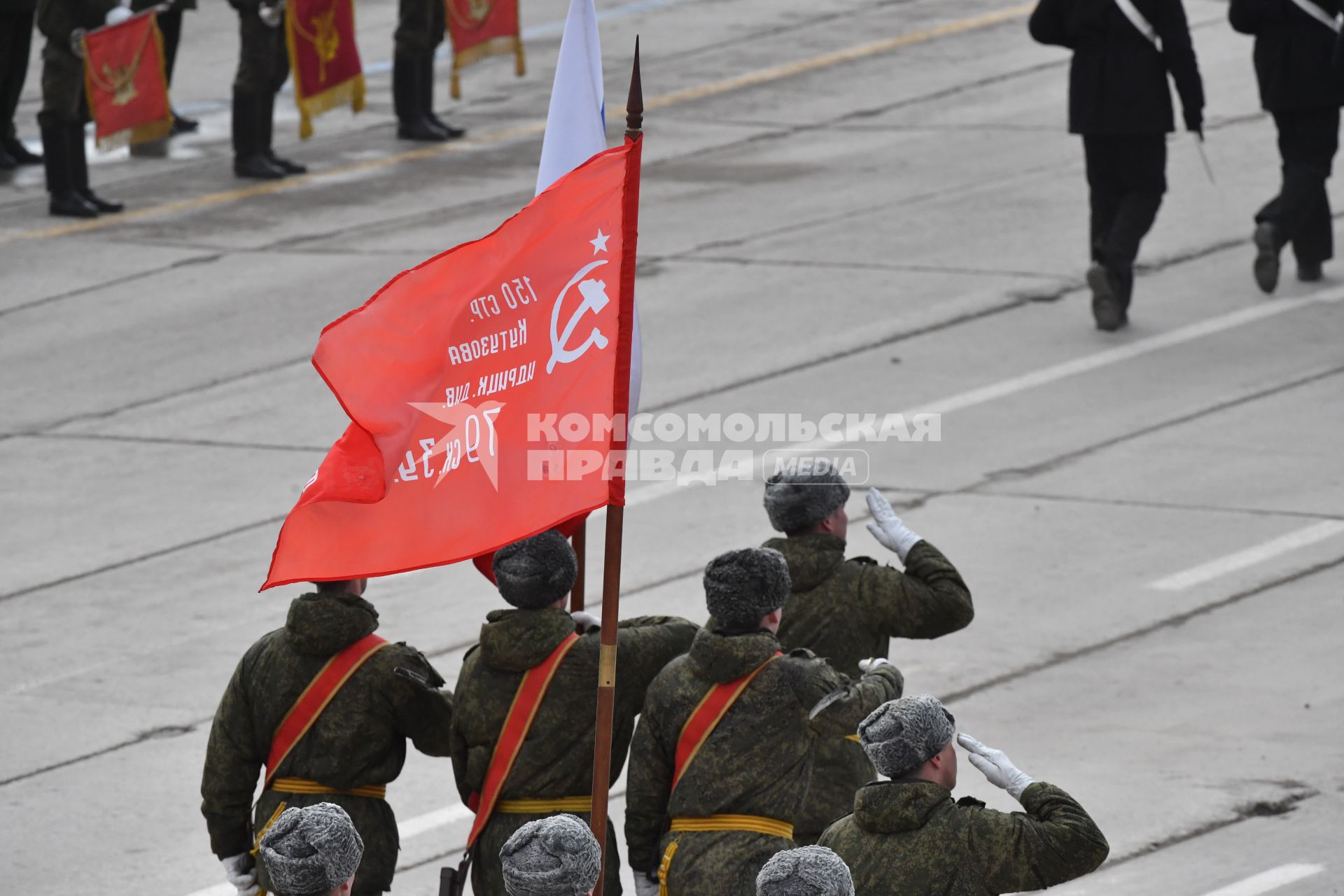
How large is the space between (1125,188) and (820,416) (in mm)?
2623

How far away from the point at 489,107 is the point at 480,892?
1478 cm

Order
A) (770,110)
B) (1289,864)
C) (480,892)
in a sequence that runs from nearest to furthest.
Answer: (480,892) < (1289,864) < (770,110)

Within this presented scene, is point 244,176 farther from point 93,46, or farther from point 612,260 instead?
point 612,260

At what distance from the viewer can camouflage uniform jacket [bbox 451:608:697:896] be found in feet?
20.4

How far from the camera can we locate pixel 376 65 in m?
22.2

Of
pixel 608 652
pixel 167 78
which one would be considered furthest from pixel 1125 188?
pixel 167 78

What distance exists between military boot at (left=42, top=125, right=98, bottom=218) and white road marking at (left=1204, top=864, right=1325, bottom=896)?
12064mm

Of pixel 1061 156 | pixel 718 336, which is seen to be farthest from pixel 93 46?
pixel 1061 156

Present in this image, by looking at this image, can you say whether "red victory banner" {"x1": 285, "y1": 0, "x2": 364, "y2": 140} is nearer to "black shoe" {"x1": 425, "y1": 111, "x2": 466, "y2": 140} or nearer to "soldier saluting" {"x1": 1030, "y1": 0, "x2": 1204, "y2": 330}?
"black shoe" {"x1": 425, "y1": 111, "x2": 466, "y2": 140}

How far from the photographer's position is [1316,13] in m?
13.4

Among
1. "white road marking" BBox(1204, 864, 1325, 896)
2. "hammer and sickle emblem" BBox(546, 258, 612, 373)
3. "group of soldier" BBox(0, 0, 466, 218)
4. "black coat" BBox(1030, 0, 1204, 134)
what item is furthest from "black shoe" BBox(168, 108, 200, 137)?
"hammer and sickle emblem" BBox(546, 258, 612, 373)

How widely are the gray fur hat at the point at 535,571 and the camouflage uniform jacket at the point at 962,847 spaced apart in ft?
4.44

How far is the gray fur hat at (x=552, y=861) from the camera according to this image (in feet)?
15.3

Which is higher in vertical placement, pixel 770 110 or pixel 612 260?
pixel 612 260
